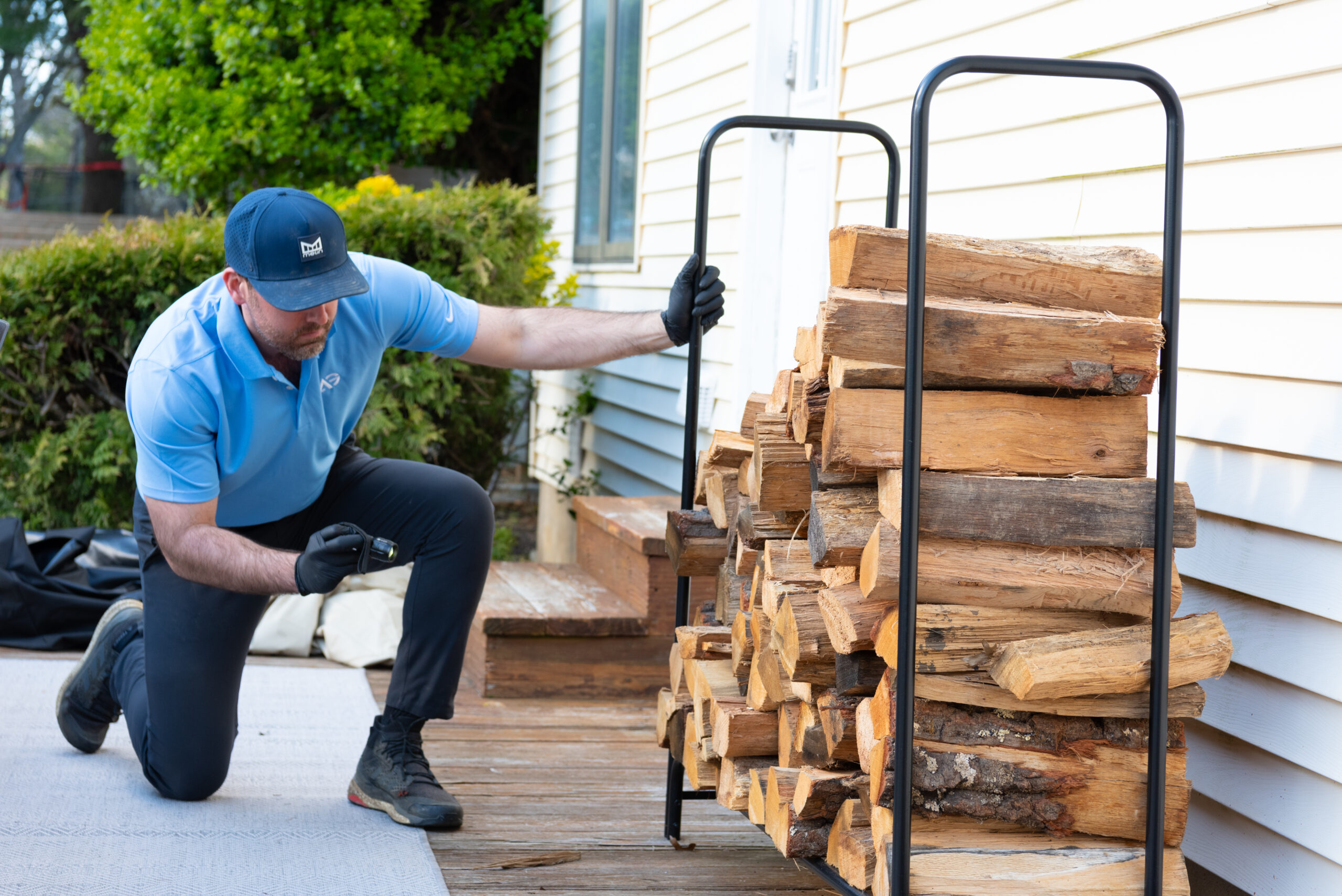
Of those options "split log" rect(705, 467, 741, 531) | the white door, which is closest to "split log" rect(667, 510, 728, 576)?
"split log" rect(705, 467, 741, 531)

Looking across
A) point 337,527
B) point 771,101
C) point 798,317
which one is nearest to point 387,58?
point 771,101

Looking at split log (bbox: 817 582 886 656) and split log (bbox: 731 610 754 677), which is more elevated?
split log (bbox: 817 582 886 656)

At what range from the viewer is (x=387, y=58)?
7602 mm

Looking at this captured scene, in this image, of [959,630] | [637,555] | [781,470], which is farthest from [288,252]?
[637,555]

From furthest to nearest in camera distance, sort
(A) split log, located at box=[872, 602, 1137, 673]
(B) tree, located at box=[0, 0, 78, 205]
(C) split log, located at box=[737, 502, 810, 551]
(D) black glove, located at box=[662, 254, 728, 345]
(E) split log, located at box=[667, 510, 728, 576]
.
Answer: (B) tree, located at box=[0, 0, 78, 205] < (E) split log, located at box=[667, 510, 728, 576] < (D) black glove, located at box=[662, 254, 728, 345] < (C) split log, located at box=[737, 502, 810, 551] < (A) split log, located at box=[872, 602, 1137, 673]

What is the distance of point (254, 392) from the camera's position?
2.65 metres

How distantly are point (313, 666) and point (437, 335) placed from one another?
1664mm

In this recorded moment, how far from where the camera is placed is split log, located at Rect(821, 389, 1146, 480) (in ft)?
6.10

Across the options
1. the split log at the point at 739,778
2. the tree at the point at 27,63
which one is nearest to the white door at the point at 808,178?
the split log at the point at 739,778

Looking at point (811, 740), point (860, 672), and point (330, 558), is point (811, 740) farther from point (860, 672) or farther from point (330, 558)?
point (330, 558)

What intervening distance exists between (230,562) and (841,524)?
1261mm

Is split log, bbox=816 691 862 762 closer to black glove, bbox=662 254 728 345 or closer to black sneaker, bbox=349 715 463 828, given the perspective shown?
black glove, bbox=662 254 728 345

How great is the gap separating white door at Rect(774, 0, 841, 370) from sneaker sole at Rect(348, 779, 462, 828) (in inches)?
77.9

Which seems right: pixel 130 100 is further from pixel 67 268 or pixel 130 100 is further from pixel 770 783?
pixel 770 783
